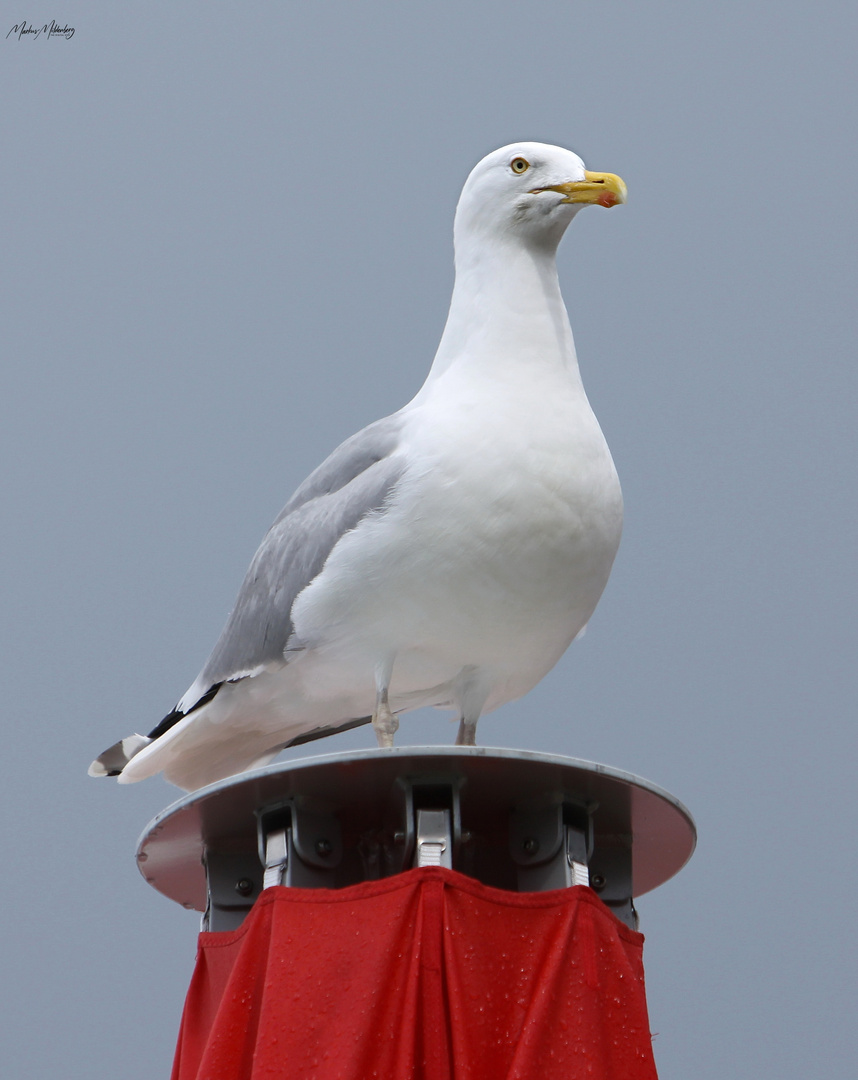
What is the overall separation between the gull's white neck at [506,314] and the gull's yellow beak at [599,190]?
0.37ft

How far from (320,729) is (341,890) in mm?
813

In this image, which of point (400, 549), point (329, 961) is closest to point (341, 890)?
point (329, 961)

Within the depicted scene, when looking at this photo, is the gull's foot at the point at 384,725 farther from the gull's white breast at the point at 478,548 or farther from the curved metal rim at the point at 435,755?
the curved metal rim at the point at 435,755

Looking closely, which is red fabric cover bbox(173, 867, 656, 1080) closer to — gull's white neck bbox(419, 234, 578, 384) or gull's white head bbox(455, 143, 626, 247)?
gull's white neck bbox(419, 234, 578, 384)

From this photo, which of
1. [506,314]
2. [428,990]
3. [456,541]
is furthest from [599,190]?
[428,990]

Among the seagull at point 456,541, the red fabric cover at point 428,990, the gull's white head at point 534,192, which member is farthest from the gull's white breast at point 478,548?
the red fabric cover at point 428,990

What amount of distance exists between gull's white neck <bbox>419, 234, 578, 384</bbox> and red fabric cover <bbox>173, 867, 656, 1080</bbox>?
34.0 inches

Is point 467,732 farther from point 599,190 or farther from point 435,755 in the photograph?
point 599,190

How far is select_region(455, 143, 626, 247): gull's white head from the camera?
7.41 ft

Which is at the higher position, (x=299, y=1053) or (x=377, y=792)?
(x=377, y=792)

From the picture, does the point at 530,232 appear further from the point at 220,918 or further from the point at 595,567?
the point at 220,918

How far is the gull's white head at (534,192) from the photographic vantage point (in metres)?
2.26

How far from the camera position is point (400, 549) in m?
2.05

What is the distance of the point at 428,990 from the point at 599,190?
1.28 meters
